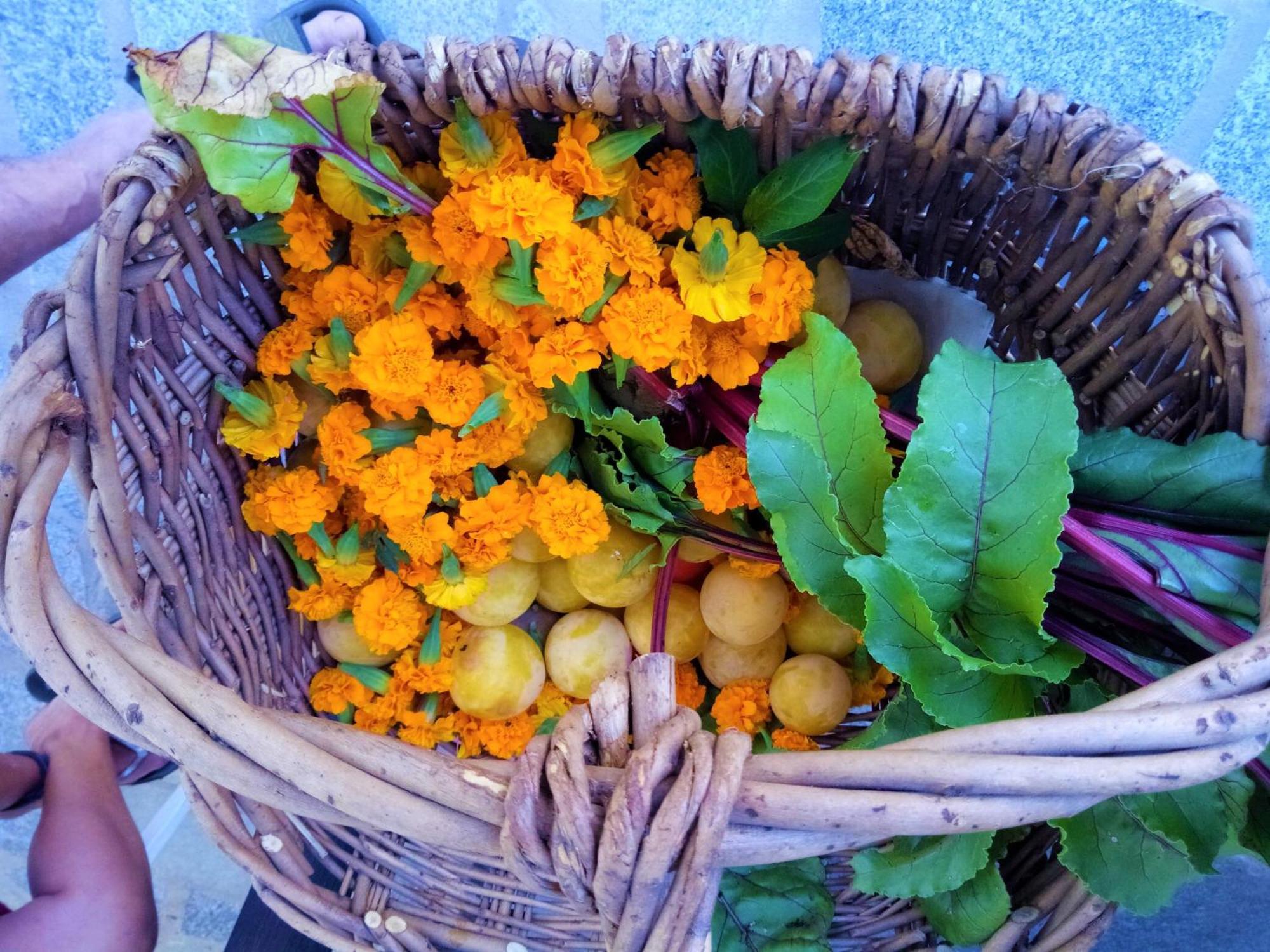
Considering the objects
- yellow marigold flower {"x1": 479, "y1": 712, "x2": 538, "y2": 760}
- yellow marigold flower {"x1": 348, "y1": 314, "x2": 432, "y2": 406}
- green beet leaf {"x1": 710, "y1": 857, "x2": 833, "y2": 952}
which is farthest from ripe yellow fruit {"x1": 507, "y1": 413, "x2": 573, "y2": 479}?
green beet leaf {"x1": 710, "y1": 857, "x2": 833, "y2": 952}

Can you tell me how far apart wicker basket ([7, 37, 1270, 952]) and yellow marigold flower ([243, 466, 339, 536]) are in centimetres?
2

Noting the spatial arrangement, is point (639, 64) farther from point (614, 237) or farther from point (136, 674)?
point (136, 674)

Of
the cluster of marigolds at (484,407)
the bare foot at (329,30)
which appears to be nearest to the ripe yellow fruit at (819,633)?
the cluster of marigolds at (484,407)

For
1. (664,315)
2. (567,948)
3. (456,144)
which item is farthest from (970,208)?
(567,948)

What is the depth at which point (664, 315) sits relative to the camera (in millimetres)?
572

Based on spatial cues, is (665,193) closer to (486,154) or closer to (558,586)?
(486,154)

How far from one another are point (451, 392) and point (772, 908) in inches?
16.8

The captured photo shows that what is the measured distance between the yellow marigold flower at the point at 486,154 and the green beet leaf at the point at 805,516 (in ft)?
0.75

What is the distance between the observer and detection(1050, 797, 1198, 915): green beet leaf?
516 mm

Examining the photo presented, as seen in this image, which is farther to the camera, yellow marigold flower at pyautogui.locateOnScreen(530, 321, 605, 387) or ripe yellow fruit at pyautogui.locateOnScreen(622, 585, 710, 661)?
ripe yellow fruit at pyautogui.locateOnScreen(622, 585, 710, 661)

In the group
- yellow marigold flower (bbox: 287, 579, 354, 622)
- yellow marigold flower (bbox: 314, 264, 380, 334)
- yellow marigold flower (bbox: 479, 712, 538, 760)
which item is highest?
yellow marigold flower (bbox: 314, 264, 380, 334)

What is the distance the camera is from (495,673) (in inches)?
27.6

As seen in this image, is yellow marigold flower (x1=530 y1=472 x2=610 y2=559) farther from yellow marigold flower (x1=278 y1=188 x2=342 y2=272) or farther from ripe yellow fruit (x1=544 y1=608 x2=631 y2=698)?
yellow marigold flower (x1=278 y1=188 x2=342 y2=272)

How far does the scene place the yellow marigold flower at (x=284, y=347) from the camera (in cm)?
64
